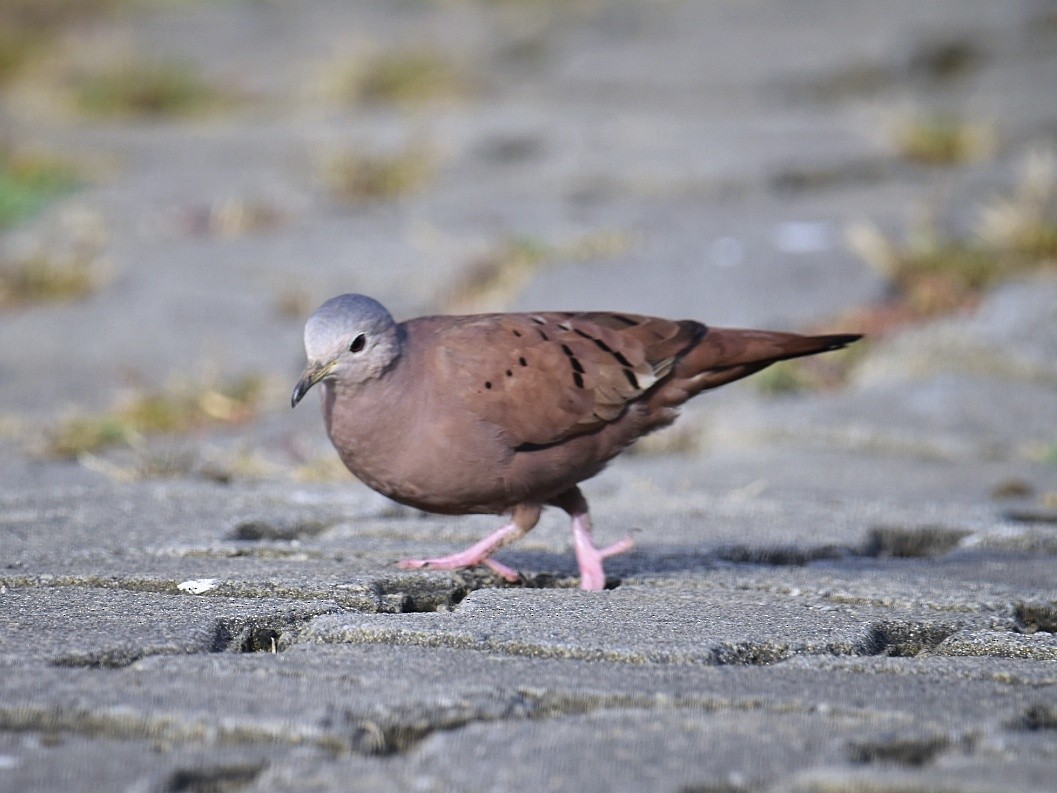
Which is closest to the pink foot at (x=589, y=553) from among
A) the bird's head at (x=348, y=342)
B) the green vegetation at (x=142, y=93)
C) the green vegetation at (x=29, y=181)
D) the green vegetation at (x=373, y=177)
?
the bird's head at (x=348, y=342)

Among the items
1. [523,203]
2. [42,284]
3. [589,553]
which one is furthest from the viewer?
[523,203]

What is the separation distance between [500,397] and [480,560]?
0.48 m

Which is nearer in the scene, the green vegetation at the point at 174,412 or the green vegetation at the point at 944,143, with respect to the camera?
the green vegetation at the point at 174,412

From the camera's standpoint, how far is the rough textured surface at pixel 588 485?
8.54ft

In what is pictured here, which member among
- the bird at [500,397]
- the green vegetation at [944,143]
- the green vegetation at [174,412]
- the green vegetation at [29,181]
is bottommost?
the bird at [500,397]

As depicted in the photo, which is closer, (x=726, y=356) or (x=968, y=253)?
(x=726, y=356)

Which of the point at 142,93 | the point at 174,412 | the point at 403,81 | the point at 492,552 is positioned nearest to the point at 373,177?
the point at 403,81

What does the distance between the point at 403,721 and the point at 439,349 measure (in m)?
1.72

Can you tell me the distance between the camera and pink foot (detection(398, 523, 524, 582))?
4117mm

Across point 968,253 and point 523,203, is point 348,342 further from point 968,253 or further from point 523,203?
point 523,203

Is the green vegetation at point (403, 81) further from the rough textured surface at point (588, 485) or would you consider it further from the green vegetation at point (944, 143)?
the green vegetation at point (944, 143)

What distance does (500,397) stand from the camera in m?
4.12

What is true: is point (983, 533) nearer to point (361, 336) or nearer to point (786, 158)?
point (361, 336)

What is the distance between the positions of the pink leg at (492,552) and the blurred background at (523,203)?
1780mm
